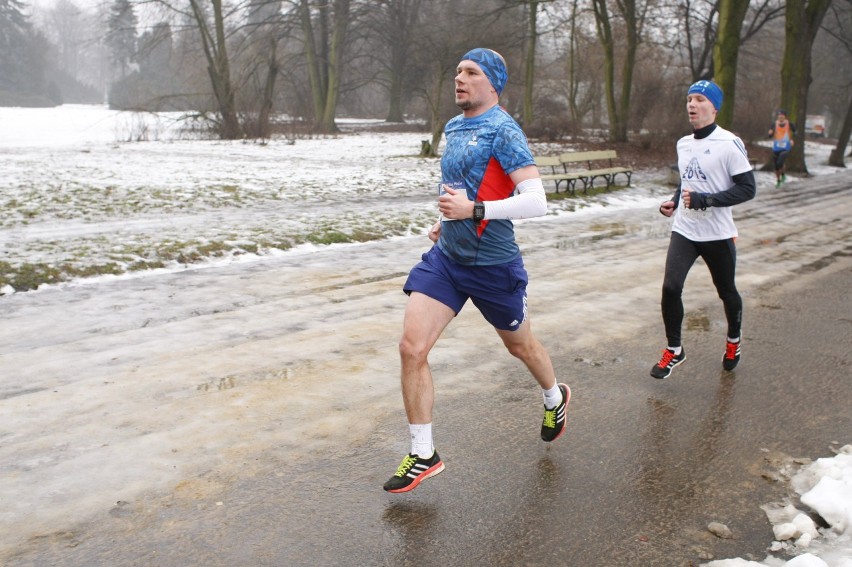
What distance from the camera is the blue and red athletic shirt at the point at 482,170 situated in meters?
3.68

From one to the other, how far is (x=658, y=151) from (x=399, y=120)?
2387 cm

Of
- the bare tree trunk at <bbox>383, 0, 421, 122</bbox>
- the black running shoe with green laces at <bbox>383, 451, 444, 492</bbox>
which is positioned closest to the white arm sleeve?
the black running shoe with green laces at <bbox>383, 451, 444, 492</bbox>

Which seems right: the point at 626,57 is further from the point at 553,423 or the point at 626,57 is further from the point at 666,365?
the point at 553,423

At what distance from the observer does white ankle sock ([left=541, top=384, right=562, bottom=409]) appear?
4.30 m

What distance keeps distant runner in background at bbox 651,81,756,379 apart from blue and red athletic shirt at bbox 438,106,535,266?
2001mm

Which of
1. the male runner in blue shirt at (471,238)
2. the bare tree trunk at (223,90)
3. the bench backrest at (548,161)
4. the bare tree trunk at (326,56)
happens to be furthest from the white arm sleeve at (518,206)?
the bare tree trunk at (326,56)

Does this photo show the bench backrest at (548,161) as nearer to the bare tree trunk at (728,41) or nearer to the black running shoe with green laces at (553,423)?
the bare tree trunk at (728,41)

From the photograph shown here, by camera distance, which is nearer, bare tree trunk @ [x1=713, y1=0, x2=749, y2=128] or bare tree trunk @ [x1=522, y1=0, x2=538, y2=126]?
bare tree trunk @ [x1=713, y1=0, x2=749, y2=128]

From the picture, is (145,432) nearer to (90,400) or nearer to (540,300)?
(90,400)

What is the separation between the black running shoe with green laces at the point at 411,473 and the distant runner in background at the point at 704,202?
91.7 inches

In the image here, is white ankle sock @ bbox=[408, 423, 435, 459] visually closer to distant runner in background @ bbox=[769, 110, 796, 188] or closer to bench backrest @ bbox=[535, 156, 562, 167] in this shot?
bench backrest @ bbox=[535, 156, 562, 167]

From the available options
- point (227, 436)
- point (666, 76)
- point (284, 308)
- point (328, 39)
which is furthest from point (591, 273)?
point (328, 39)

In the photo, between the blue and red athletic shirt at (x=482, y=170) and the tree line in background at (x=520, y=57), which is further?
the tree line in background at (x=520, y=57)

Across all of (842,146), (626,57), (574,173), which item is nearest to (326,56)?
(626,57)
